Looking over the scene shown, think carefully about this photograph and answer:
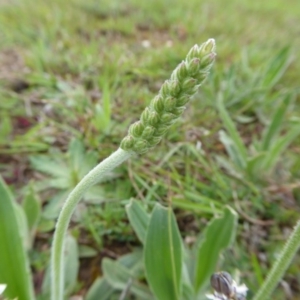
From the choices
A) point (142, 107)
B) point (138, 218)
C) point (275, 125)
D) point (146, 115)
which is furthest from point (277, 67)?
point (146, 115)

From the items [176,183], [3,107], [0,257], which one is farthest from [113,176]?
[3,107]

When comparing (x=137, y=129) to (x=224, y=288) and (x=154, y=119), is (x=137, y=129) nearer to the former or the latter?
(x=154, y=119)

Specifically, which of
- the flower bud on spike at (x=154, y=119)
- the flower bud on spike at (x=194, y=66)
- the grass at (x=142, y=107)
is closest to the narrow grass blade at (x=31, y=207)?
the grass at (x=142, y=107)

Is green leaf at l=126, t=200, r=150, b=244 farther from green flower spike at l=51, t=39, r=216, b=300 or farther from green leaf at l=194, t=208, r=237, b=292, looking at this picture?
green flower spike at l=51, t=39, r=216, b=300

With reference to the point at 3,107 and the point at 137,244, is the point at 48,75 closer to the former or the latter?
the point at 3,107

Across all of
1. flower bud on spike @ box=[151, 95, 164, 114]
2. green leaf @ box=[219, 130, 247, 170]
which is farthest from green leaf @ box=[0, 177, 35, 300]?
green leaf @ box=[219, 130, 247, 170]

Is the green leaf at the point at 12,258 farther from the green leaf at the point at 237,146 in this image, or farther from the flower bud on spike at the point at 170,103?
the green leaf at the point at 237,146

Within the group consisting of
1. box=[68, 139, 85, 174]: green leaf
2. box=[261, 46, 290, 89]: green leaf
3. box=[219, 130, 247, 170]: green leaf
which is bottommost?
box=[219, 130, 247, 170]: green leaf
